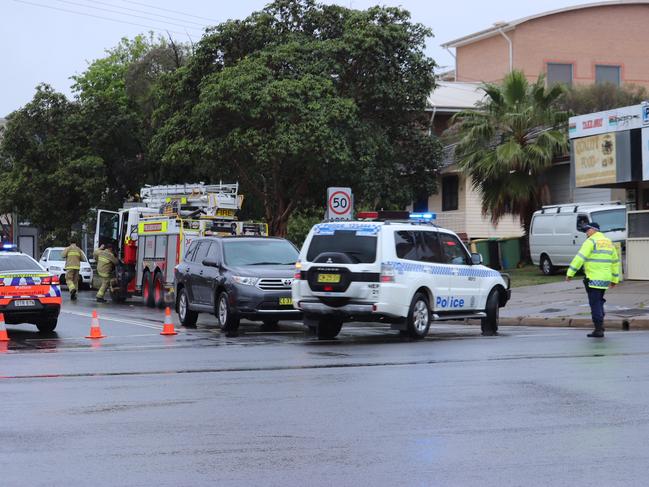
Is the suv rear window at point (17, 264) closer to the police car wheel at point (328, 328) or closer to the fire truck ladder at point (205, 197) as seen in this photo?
the police car wheel at point (328, 328)

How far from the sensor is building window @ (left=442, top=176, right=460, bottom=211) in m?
47.0

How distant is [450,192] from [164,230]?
2035 centimetres

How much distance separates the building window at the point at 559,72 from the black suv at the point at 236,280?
41.5 m

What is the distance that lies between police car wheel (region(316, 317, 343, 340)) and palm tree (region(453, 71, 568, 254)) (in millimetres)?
19188

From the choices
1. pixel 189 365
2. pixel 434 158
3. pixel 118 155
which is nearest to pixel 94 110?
pixel 118 155

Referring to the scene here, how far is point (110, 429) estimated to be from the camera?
8.45m

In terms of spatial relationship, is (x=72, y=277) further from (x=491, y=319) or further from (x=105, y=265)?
(x=491, y=319)

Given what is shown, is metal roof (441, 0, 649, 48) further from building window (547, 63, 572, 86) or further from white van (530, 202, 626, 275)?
white van (530, 202, 626, 275)

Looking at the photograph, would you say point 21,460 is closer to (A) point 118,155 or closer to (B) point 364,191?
(B) point 364,191

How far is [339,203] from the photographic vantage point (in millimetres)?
25125

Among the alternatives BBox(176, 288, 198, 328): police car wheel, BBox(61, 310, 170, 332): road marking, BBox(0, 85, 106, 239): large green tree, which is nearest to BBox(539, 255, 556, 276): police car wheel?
BBox(61, 310, 170, 332): road marking

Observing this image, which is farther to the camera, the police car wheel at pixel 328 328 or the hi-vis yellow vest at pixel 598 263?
the police car wheel at pixel 328 328

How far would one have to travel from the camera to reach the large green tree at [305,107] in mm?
34688

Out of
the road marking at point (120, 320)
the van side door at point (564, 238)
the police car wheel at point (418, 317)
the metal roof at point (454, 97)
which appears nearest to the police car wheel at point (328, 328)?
the police car wheel at point (418, 317)
